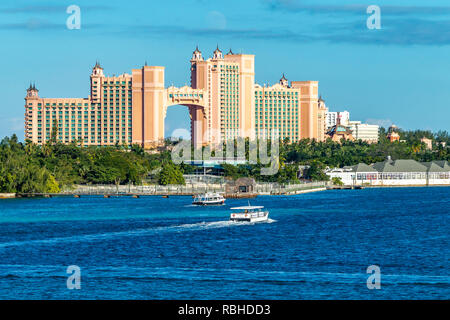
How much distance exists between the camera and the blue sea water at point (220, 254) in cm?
3628

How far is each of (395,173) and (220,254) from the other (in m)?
116

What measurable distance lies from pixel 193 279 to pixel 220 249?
423 inches

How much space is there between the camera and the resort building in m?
155

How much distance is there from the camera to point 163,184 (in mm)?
124625

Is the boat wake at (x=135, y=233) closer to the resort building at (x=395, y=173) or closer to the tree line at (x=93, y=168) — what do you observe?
the tree line at (x=93, y=168)

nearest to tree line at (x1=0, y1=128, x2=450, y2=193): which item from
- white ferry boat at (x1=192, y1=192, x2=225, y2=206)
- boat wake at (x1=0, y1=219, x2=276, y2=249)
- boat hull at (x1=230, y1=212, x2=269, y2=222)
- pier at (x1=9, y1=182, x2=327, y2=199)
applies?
pier at (x1=9, y1=182, x2=327, y2=199)

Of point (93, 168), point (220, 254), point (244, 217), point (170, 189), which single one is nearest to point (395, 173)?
point (170, 189)

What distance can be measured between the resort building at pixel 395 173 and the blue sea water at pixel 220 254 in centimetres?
7047

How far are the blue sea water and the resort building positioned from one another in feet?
231

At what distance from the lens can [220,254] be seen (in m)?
47.3

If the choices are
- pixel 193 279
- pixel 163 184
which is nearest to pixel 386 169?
pixel 163 184

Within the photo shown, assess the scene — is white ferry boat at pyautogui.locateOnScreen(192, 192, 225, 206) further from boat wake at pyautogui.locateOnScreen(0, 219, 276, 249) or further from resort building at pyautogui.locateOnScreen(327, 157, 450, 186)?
resort building at pyautogui.locateOnScreen(327, 157, 450, 186)

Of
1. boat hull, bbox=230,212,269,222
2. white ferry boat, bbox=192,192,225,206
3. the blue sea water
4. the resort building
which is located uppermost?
the resort building

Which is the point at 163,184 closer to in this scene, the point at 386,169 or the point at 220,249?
the point at 386,169
